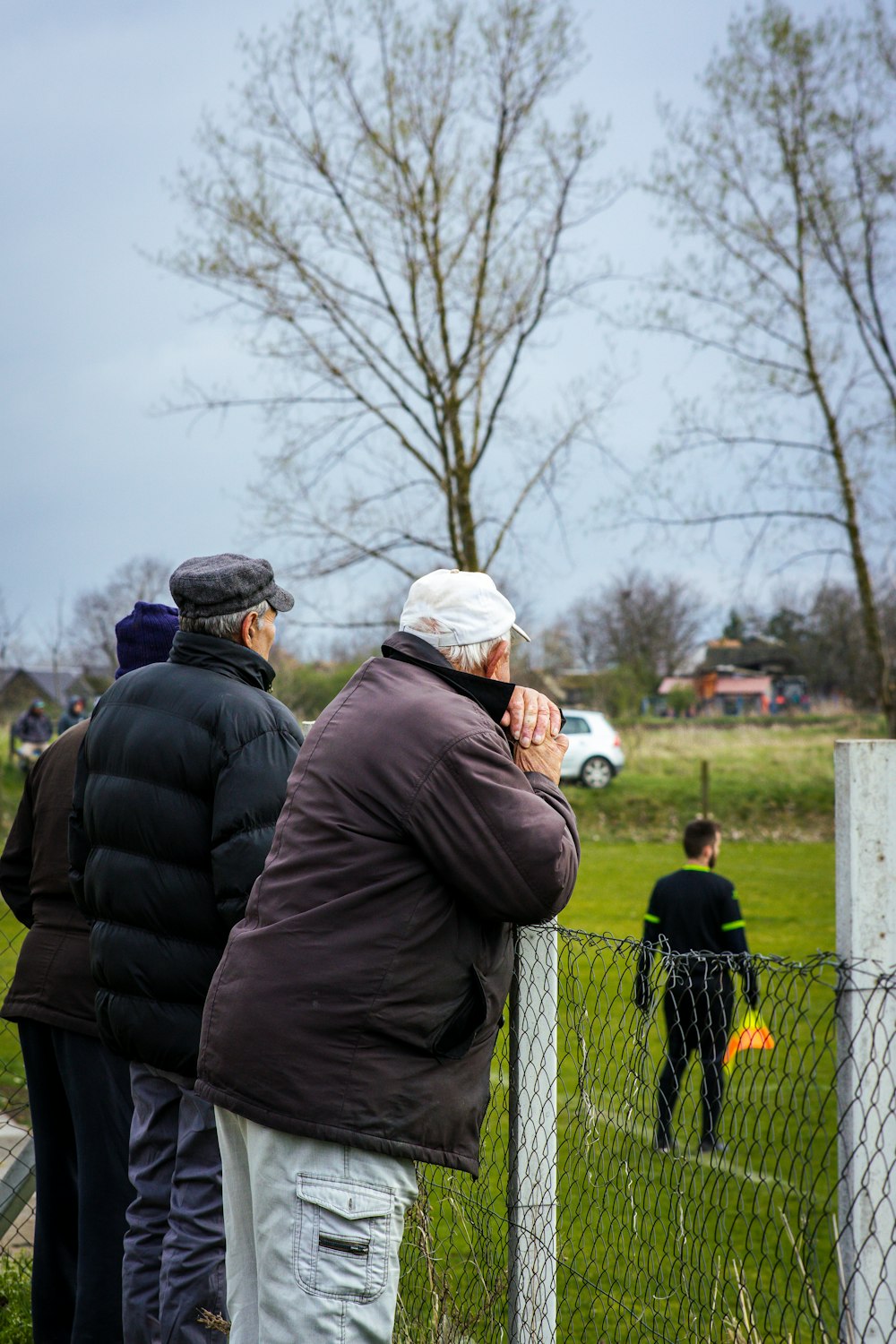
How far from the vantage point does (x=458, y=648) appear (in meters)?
2.23

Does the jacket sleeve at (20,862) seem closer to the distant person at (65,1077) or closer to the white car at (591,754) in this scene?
the distant person at (65,1077)

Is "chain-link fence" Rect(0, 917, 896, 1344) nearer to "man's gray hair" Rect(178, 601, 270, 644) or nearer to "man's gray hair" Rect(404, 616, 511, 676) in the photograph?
"man's gray hair" Rect(404, 616, 511, 676)

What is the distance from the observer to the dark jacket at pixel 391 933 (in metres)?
1.94

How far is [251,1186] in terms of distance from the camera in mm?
2043

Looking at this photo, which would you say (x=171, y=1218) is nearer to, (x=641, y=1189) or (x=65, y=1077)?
(x=65, y=1077)

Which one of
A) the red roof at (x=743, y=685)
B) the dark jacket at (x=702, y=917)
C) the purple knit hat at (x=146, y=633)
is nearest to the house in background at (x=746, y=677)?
the red roof at (x=743, y=685)

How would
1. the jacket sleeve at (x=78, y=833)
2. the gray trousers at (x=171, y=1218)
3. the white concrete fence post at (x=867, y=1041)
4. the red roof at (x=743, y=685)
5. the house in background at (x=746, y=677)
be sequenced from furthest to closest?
the red roof at (x=743, y=685) → the house in background at (x=746, y=677) → the jacket sleeve at (x=78, y=833) → the gray trousers at (x=171, y=1218) → the white concrete fence post at (x=867, y=1041)

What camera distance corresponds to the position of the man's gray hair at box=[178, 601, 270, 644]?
8.96ft

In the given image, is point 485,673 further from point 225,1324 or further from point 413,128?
point 413,128

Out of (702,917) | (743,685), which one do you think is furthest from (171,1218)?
(743,685)

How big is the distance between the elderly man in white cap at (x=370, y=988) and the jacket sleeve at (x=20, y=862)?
59.3 inches

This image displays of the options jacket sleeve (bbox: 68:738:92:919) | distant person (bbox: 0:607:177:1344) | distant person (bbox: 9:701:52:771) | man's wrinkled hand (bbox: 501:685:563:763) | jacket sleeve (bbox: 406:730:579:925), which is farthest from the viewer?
distant person (bbox: 9:701:52:771)

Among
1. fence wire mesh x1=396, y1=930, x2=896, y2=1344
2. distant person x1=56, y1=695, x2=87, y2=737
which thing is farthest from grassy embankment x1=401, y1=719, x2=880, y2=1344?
distant person x1=56, y1=695, x2=87, y2=737

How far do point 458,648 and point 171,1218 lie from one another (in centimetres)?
144
